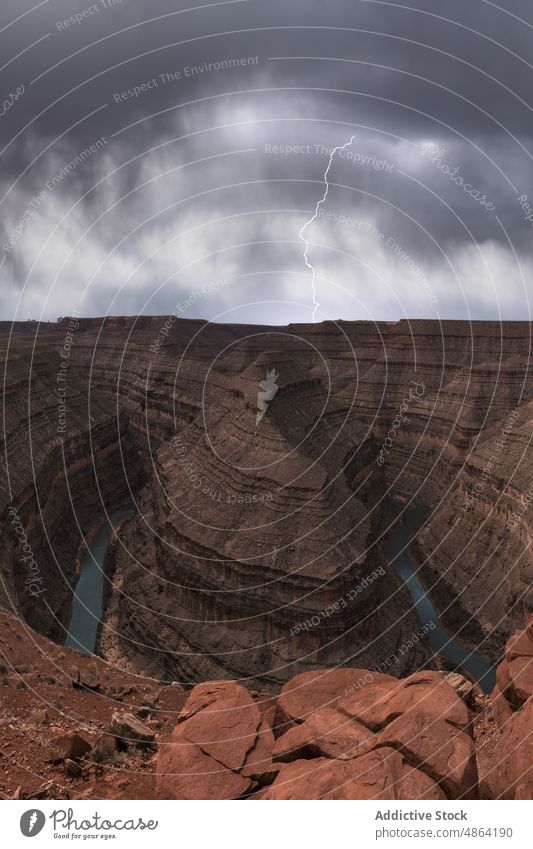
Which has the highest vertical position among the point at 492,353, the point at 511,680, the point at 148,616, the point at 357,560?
the point at 492,353

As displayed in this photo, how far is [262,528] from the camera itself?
3700 cm

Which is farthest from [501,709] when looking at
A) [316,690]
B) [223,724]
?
[223,724]

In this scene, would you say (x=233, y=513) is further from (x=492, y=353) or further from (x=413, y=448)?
(x=492, y=353)

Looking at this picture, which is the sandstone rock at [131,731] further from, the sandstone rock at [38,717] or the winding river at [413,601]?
the winding river at [413,601]

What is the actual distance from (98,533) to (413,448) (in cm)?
4705

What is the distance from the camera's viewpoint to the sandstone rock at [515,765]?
9.19 m

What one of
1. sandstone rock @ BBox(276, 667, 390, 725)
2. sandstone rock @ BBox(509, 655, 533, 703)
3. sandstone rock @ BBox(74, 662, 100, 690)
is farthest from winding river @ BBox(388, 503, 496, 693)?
sandstone rock @ BBox(74, 662, 100, 690)

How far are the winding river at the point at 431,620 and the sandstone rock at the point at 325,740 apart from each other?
27203mm

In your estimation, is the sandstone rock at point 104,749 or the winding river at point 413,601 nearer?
A: the sandstone rock at point 104,749

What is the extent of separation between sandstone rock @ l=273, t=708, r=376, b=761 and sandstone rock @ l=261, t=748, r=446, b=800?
405mm

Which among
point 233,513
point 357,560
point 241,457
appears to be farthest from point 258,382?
point 357,560

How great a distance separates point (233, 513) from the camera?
3922cm

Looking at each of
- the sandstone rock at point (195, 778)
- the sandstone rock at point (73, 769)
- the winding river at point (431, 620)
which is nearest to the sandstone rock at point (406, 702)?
the sandstone rock at point (195, 778)

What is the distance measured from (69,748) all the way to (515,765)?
8.48 m
